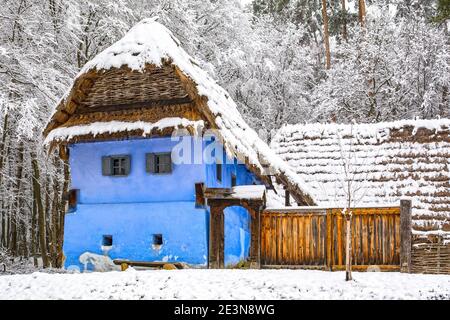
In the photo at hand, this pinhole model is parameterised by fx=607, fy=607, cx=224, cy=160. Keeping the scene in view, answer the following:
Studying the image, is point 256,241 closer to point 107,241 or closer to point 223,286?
point 107,241

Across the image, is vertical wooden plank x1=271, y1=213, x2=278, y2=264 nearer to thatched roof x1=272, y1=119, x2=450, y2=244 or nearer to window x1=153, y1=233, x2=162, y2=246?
window x1=153, y1=233, x2=162, y2=246

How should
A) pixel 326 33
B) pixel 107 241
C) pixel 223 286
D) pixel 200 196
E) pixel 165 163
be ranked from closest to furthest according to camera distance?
1. pixel 223 286
2. pixel 200 196
3. pixel 165 163
4. pixel 107 241
5. pixel 326 33

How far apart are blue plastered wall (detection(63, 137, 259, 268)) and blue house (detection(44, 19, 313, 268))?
0.09ft

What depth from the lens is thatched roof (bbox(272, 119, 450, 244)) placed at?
1891 cm

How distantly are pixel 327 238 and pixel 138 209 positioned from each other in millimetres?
5267

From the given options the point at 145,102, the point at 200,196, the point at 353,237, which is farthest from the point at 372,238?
the point at 145,102

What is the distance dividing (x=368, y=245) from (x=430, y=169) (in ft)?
22.1

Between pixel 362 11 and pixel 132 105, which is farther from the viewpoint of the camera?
pixel 362 11

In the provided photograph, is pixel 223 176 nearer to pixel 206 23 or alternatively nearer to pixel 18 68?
pixel 18 68

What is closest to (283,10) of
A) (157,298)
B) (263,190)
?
(263,190)

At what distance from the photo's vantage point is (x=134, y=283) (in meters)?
11.0

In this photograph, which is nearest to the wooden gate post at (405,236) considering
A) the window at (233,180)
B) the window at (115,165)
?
the window at (233,180)

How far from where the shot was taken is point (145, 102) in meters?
17.3

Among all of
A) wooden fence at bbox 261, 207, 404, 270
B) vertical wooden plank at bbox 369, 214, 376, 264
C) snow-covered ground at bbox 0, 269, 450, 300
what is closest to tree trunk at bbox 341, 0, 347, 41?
wooden fence at bbox 261, 207, 404, 270
